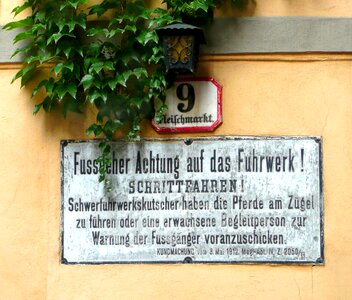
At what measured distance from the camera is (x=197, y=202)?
479 cm

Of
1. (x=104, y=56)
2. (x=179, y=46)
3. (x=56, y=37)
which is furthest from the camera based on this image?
(x=104, y=56)

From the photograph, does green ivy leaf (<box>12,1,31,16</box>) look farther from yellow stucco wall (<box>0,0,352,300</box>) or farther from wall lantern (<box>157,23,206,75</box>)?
wall lantern (<box>157,23,206,75</box>)

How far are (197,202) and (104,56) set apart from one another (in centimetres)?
117

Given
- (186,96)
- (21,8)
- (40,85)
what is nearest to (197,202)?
(186,96)

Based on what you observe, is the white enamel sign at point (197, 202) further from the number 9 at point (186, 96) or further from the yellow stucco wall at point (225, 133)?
the number 9 at point (186, 96)

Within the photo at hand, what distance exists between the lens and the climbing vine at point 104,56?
15.5 ft

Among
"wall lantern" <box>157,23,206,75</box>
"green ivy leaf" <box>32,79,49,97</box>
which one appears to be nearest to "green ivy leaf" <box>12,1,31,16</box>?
"green ivy leaf" <box>32,79,49,97</box>

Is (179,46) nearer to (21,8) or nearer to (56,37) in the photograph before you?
(56,37)

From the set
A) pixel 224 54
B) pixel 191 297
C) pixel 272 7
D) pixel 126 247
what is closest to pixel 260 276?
pixel 191 297

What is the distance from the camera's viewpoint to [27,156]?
4.96 metres

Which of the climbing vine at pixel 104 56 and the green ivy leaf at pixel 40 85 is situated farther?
the green ivy leaf at pixel 40 85

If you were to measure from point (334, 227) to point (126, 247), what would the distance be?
1400mm

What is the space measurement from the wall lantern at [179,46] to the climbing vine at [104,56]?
0.11 metres

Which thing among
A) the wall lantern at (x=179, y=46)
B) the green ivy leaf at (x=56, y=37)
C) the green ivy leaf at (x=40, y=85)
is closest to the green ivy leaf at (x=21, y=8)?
the green ivy leaf at (x=56, y=37)
